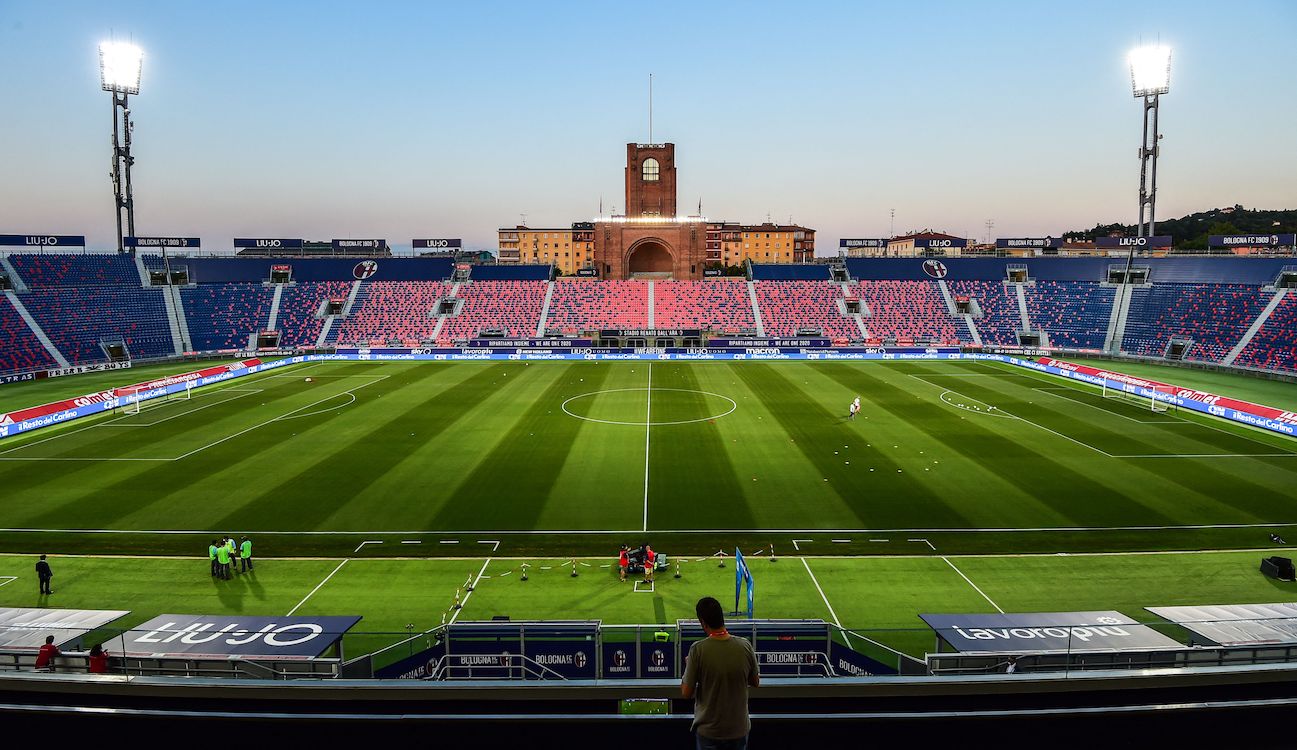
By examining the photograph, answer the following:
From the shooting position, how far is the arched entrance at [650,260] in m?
110

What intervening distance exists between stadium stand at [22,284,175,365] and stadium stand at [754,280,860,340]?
6453 centimetres

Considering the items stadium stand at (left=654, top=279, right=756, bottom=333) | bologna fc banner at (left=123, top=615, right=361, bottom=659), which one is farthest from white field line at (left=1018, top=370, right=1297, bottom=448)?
bologna fc banner at (left=123, top=615, right=361, bottom=659)

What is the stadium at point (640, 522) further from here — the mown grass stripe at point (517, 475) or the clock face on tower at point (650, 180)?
the clock face on tower at point (650, 180)

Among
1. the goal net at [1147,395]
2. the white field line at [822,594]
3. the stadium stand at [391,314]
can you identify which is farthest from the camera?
the stadium stand at [391,314]

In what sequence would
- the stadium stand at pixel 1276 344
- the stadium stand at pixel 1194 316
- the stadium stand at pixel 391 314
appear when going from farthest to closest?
the stadium stand at pixel 391 314 < the stadium stand at pixel 1194 316 < the stadium stand at pixel 1276 344

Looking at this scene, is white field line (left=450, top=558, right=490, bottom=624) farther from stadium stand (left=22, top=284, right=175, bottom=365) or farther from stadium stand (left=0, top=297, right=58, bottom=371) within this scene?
stadium stand (left=22, top=284, right=175, bottom=365)

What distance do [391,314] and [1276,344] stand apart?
284ft

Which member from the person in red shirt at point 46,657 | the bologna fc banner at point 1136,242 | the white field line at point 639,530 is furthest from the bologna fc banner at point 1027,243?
the person in red shirt at point 46,657

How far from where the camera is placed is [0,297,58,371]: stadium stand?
62.6m

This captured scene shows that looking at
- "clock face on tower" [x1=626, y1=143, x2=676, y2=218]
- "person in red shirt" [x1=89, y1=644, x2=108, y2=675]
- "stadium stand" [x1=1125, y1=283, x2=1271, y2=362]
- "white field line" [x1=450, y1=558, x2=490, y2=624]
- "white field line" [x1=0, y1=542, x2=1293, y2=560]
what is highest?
"clock face on tower" [x1=626, y1=143, x2=676, y2=218]

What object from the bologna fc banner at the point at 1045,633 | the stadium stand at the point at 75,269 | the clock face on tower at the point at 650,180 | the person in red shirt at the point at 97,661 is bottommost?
the bologna fc banner at the point at 1045,633

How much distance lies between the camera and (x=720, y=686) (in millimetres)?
5668

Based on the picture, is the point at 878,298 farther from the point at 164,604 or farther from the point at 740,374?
the point at 164,604

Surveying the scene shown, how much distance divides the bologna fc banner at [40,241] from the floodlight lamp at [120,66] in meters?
17.1
